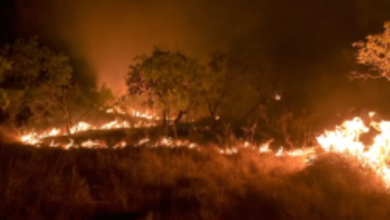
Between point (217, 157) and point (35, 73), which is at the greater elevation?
point (35, 73)

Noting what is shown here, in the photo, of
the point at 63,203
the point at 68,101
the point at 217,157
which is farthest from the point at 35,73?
the point at 63,203

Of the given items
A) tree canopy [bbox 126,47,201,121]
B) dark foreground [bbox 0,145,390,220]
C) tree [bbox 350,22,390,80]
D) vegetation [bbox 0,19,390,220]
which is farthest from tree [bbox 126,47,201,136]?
tree [bbox 350,22,390,80]

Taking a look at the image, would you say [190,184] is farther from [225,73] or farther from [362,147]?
[225,73]

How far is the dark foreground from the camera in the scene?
5.18 m

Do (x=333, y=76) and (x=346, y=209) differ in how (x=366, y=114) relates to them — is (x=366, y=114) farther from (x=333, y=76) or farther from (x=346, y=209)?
(x=346, y=209)

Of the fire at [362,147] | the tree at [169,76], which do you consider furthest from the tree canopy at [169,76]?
the fire at [362,147]

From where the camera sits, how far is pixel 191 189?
20.6 feet

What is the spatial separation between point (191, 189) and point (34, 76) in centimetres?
1280

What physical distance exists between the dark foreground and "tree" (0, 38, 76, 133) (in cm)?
839

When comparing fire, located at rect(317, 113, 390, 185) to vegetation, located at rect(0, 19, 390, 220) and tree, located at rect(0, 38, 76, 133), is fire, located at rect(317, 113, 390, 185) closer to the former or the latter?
vegetation, located at rect(0, 19, 390, 220)

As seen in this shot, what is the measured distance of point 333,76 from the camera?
57.4ft

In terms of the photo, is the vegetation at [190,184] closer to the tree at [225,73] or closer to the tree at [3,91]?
the tree at [3,91]

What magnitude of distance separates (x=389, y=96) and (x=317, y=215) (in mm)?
12711

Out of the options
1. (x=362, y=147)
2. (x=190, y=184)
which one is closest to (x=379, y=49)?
(x=362, y=147)
